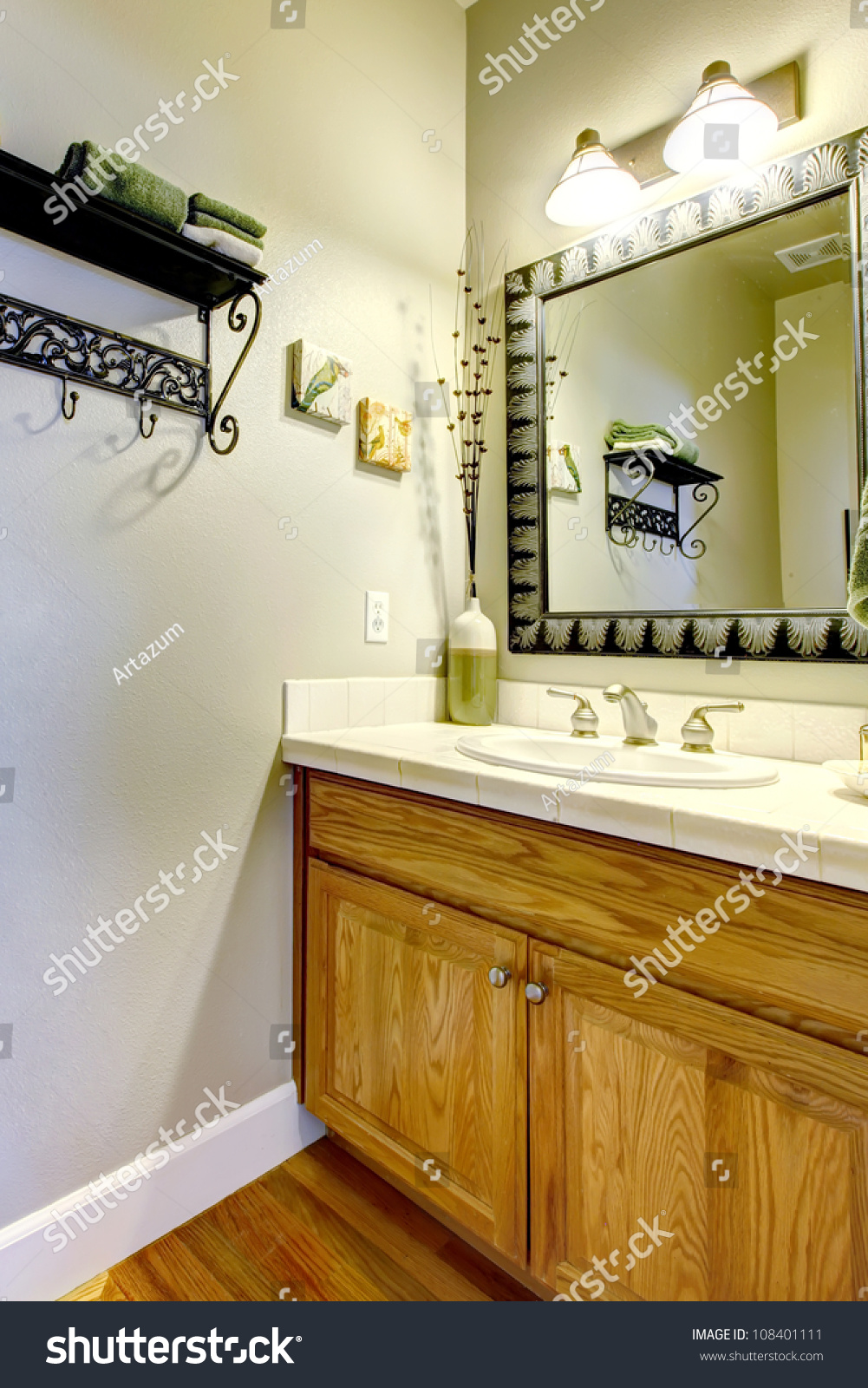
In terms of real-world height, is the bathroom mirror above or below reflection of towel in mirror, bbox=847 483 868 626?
above

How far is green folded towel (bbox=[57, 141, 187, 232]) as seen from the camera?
3.11 ft

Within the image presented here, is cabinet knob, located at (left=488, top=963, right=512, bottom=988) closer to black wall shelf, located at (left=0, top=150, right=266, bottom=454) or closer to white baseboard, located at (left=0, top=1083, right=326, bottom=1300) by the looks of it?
white baseboard, located at (left=0, top=1083, right=326, bottom=1300)

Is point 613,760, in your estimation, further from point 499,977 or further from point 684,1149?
point 684,1149

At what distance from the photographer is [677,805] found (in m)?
0.82

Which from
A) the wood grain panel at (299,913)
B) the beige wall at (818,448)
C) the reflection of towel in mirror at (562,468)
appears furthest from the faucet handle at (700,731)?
the wood grain panel at (299,913)

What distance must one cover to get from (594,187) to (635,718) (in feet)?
3.77

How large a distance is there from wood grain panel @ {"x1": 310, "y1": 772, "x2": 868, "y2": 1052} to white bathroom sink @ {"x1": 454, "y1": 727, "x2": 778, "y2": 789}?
0.10 meters

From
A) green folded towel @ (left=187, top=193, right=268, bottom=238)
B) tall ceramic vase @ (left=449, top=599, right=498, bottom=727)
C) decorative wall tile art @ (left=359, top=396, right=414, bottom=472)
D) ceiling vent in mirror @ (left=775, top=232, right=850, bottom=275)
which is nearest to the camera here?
green folded towel @ (left=187, top=193, right=268, bottom=238)

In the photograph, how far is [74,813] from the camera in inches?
43.7

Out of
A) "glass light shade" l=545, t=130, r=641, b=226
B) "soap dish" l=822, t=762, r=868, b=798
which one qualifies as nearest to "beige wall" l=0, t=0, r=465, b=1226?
"glass light shade" l=545, t=130, r=641, b=226

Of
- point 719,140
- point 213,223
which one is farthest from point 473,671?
point 719,140

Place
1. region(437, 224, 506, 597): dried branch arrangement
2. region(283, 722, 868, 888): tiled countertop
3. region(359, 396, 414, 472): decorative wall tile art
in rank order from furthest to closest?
region(437, 224, 506, 597): dried branch arrangement, region(359, 396, 414, 472): decorative wall tile art, region(283, 722, 868, 888): tiled countertop

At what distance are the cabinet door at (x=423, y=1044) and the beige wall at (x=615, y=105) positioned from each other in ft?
2.33

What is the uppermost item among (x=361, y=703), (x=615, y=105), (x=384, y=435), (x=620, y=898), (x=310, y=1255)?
(x=615, y=105)
